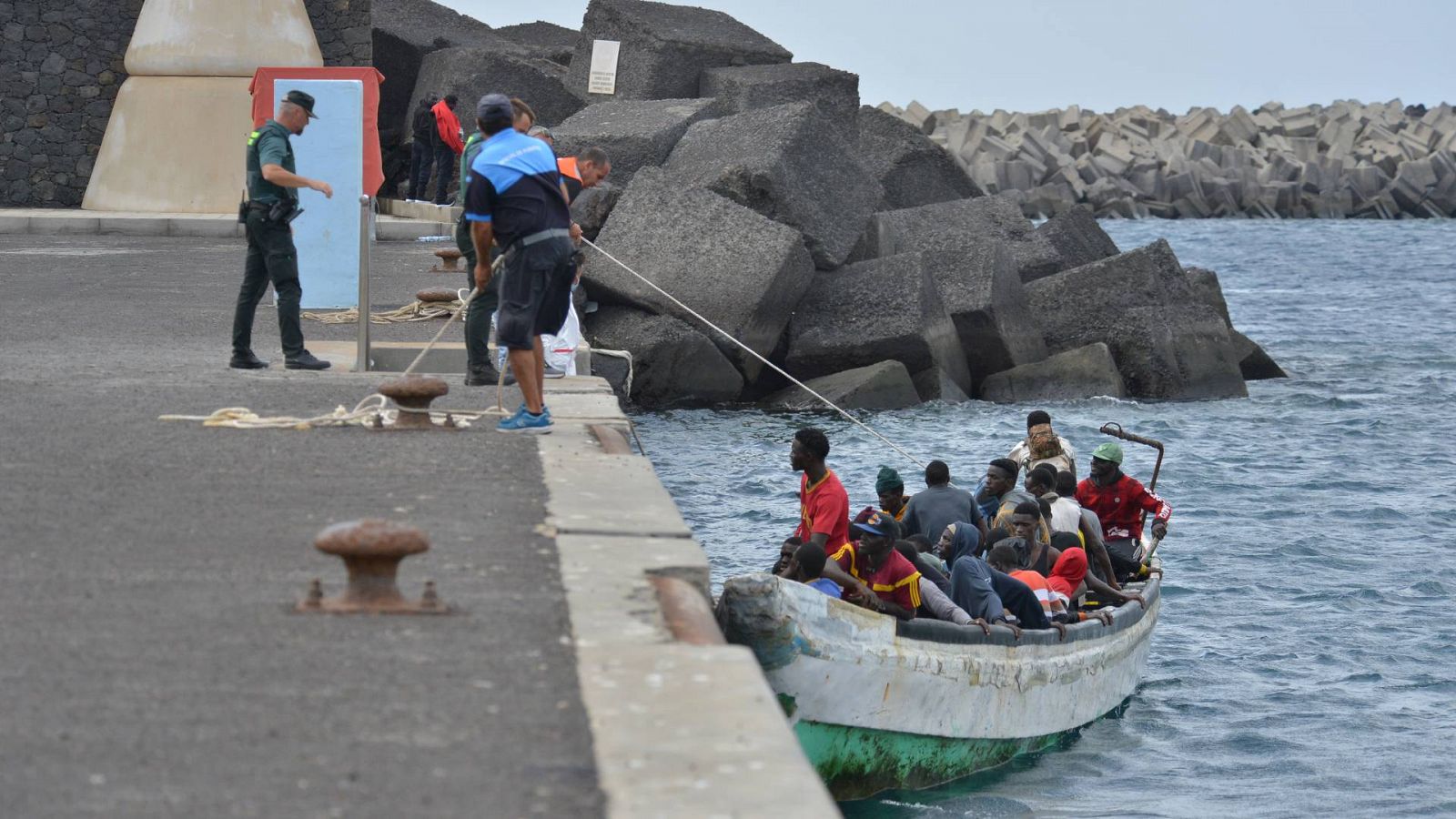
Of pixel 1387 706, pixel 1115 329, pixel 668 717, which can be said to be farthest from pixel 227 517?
pixel 1115 329

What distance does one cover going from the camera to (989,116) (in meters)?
97.2

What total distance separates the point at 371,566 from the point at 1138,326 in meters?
19.0

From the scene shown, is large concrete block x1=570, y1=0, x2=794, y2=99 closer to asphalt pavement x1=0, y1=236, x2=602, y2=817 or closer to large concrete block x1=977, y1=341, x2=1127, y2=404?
large concrete block x1=977, y1=341, x2=1127, y2=404

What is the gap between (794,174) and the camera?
2164 cm

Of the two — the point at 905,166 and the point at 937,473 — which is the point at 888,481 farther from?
the point at 905,166

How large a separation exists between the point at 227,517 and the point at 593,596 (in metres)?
1.60

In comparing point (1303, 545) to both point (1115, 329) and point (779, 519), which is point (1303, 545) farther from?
point (1115, 329)

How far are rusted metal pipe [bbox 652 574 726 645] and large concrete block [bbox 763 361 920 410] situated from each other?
579 inches

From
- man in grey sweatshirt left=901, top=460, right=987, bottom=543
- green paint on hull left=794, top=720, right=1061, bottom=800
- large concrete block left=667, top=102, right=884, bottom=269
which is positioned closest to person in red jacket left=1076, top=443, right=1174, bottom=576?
man in grey sweatshirt left=901, top=460, right=987, bottom=543

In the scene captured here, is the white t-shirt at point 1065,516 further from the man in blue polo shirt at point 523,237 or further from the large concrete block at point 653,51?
the large concrete block at point 653,51

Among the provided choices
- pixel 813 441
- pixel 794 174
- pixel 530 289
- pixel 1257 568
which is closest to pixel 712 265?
pixel 794 174

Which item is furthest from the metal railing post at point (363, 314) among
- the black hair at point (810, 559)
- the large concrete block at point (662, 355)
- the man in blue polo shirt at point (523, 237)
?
the large concrete block at point (662, 355)

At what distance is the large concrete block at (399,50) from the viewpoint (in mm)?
28969

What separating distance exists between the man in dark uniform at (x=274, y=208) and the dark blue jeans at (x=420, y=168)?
15.1m
